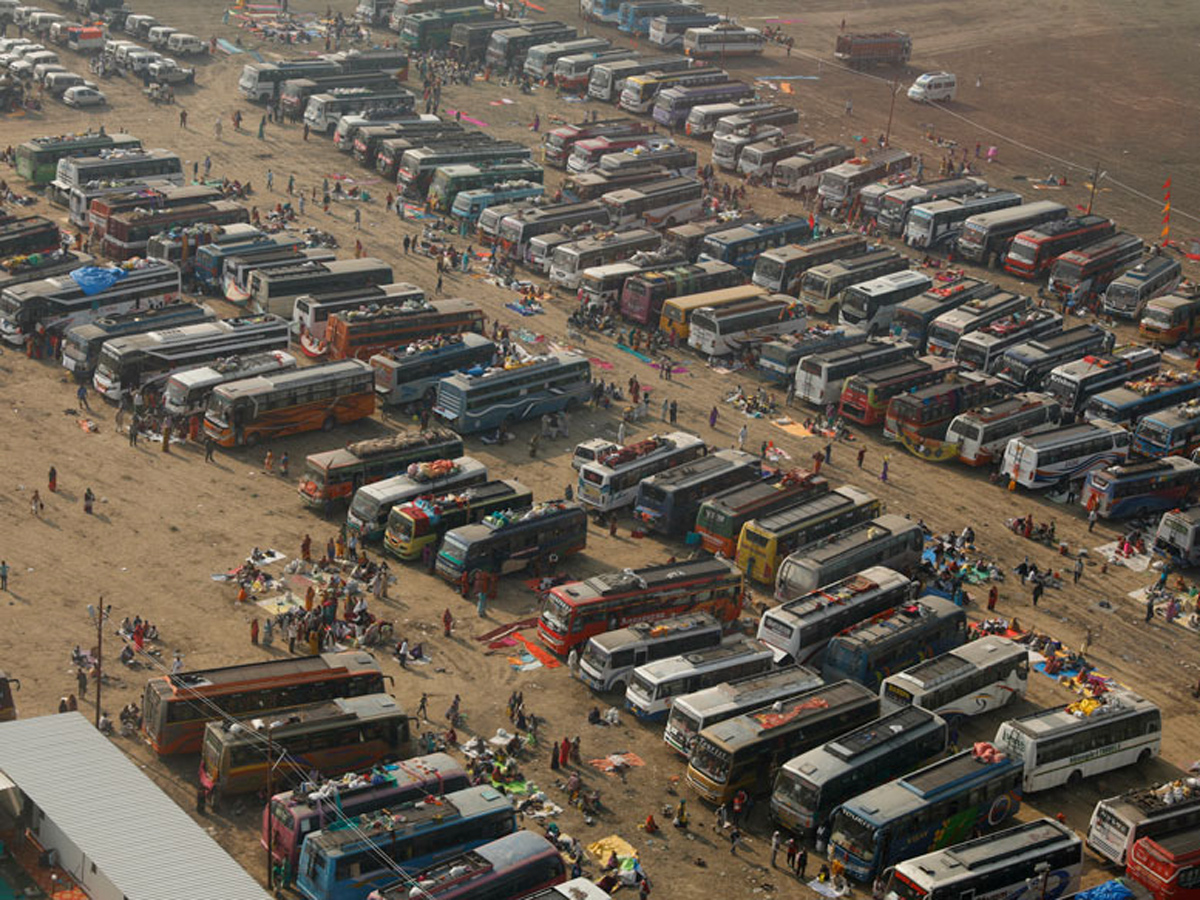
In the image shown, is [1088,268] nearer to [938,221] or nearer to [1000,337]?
[938,221]

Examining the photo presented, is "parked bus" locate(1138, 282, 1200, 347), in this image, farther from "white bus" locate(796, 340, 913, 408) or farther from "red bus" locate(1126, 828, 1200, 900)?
"red bus" locate(1126, 828, 1200, 900)

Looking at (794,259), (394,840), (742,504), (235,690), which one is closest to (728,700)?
(394,840)

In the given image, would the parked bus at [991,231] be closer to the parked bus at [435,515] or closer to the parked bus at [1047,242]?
the parked bus at [1047,242]

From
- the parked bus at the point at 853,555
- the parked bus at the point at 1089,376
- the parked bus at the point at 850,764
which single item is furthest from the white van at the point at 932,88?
the parked bus at the point at 850,764

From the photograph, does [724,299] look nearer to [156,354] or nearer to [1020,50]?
[156,354]

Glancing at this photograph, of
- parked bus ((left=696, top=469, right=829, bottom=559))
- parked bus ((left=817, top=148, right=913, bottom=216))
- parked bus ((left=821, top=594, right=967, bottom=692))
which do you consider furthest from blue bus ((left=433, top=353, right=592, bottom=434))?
parked bus ((left=817, top=148, right=913, bottom=216))

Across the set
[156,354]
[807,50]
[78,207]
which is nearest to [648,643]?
[156,354]

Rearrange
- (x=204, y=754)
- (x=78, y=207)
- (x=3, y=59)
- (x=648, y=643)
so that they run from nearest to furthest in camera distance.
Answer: (x=204, y=754)
(x=648, y=643)
(x=78, y=207)
(x=3, y=59)

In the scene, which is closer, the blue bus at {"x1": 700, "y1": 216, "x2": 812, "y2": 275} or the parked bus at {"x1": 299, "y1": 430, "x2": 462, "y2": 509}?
the parked bus at {"x1": 299, "y1": 430, "x2": 462, "y2": 509}
